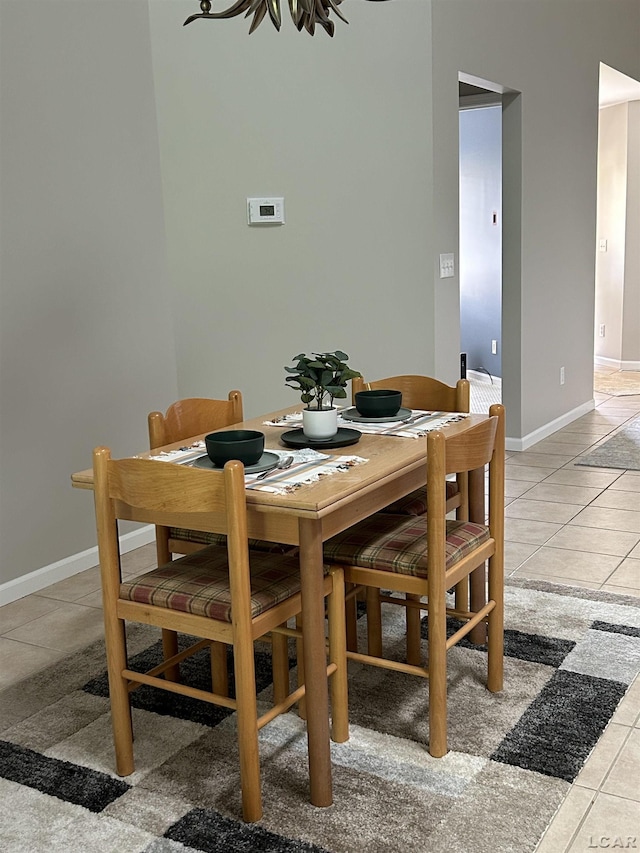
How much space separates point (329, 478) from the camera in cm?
198

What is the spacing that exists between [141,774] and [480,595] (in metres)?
1.18

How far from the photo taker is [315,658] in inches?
74.7

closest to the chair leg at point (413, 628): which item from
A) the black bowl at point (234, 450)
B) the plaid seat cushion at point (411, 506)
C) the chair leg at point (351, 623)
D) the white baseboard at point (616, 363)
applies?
the chair leg at point (351, 623)

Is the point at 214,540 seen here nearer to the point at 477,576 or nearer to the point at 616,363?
the point at 477,576

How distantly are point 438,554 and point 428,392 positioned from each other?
1008mm

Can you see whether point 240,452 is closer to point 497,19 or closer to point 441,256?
point 441,256

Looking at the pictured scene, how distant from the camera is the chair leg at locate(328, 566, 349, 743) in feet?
6.98

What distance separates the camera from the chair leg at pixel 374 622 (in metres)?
2.55

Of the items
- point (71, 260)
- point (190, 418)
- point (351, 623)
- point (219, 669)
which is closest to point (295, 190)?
point (71, 260)

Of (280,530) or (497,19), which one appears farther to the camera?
(497,19)

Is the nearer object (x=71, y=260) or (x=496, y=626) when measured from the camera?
(x=496, y=626)

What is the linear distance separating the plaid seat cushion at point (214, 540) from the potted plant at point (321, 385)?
35 cm

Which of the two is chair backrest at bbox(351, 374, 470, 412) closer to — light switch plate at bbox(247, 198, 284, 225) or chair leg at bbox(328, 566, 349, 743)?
chair leg at bbox(328, 566, 349, 743)

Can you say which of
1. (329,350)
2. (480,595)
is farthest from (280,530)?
(329,350)
